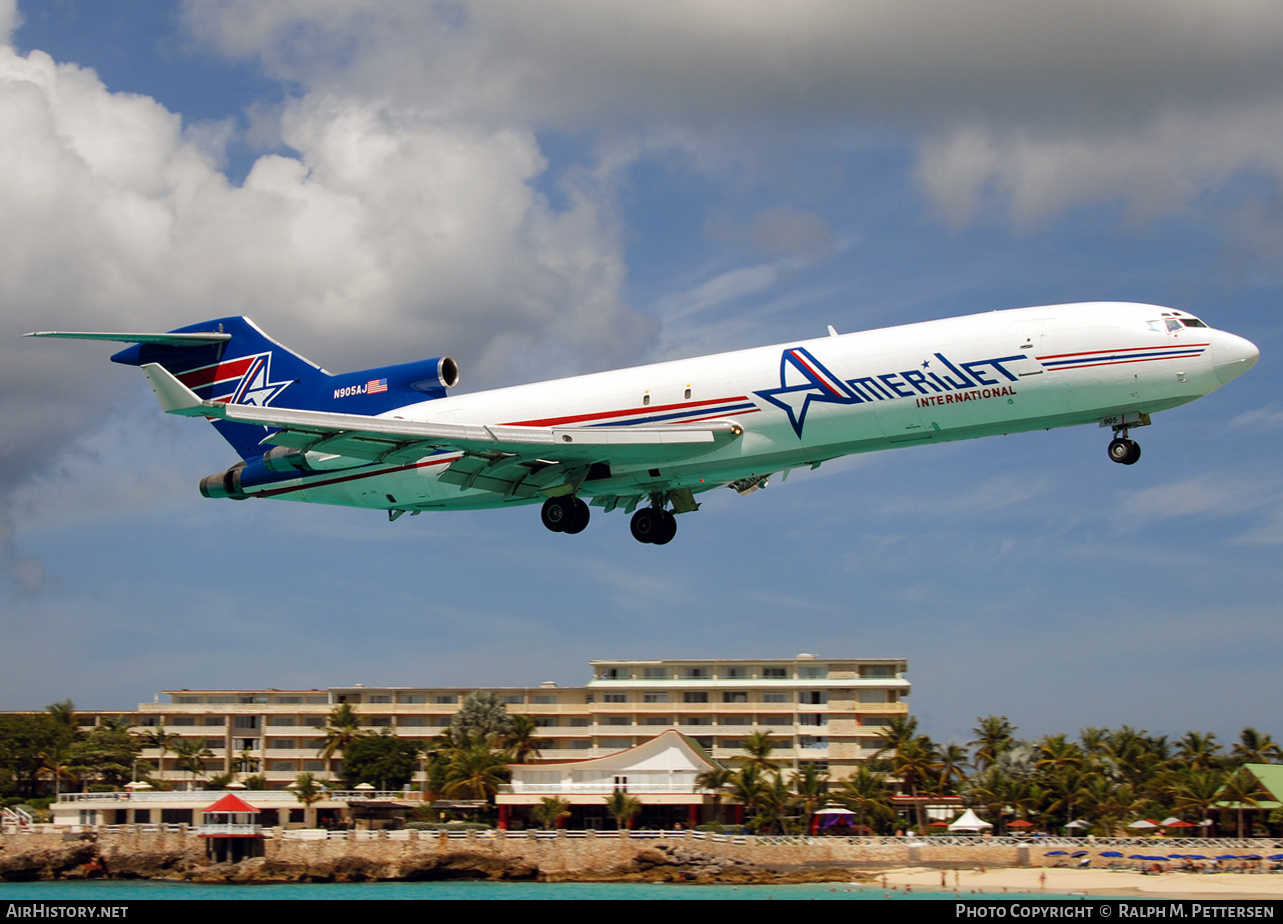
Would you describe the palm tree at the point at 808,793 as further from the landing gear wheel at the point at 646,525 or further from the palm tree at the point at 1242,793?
the landing gear wheel at the point at 646,525

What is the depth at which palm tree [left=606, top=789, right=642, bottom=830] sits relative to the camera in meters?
70.0

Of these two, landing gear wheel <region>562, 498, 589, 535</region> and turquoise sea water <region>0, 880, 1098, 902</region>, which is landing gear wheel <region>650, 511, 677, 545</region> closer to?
landing gear wheel <region>562, 498, 589, 535</region>

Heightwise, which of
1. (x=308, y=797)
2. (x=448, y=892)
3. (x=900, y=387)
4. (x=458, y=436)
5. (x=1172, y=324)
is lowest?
(x=448, y=892)

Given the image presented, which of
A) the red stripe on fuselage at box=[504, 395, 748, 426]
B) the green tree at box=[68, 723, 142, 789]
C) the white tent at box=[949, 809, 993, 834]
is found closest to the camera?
the red stripe on fuselage at box=[504, 395, 748, 426]

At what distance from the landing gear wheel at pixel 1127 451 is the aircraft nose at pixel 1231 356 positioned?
2295 mm

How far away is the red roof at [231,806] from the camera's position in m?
71.9

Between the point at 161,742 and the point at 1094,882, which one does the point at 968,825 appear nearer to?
the point at 1094,882

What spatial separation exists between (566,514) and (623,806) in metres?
39.9

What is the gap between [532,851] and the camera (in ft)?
218

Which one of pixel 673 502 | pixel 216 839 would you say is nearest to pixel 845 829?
pixel 216 839

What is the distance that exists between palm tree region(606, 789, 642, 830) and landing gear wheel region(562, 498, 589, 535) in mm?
39440

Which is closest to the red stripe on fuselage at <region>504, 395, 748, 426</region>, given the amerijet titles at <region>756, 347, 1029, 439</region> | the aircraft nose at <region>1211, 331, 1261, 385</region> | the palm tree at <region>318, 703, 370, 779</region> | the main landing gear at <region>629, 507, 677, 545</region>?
the amerijet titles at <region>756, 347, 1029, 439</region>

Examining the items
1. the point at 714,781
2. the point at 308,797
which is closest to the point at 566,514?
the point at 714,781

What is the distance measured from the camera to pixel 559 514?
1352 inches
